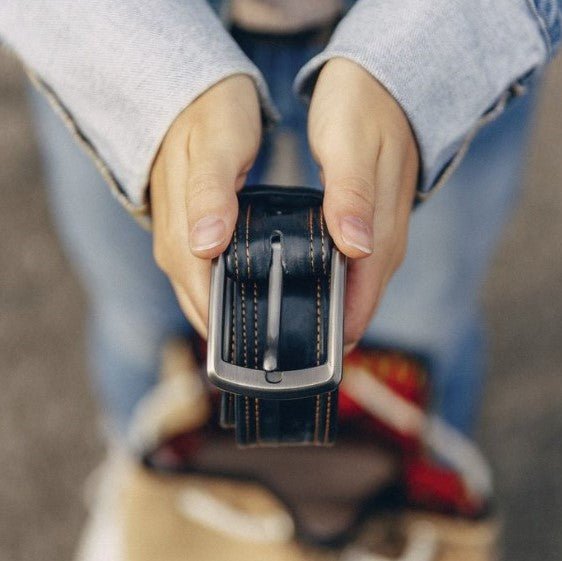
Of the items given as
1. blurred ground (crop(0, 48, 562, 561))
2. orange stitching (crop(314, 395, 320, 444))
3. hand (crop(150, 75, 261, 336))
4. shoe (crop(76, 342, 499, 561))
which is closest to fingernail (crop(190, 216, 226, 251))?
hand (crop(150, 75, 261, 336))

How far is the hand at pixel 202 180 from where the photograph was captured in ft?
1.43

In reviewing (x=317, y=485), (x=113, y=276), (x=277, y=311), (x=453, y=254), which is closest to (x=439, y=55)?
(x=277, y=311)

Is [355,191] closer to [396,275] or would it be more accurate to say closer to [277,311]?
[277,311]

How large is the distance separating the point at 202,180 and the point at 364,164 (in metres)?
0.10

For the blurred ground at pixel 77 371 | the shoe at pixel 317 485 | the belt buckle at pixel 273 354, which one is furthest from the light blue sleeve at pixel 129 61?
the blurred ground at pixel 77 371

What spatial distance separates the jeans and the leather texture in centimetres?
21

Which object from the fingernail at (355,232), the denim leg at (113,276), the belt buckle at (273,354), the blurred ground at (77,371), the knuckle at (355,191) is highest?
the knuckle at (355,191)

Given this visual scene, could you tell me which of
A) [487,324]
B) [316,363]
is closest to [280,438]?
[316,363]

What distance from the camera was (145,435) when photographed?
3.25ft

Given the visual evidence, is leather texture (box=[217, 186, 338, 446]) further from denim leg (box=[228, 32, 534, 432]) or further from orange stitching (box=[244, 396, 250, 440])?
denim leg (box=[228, 32, 534, 432])

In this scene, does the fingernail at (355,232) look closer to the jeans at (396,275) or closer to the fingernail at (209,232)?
the fingernail at (209,232)

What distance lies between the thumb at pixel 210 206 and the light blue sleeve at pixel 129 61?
5 cm

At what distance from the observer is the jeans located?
2.27 ft

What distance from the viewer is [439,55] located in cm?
49
